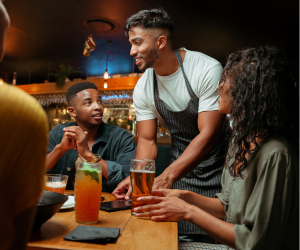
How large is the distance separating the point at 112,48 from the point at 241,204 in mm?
5104

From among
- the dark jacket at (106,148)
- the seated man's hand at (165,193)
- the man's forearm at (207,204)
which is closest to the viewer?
the seated man's hand at (165,193)

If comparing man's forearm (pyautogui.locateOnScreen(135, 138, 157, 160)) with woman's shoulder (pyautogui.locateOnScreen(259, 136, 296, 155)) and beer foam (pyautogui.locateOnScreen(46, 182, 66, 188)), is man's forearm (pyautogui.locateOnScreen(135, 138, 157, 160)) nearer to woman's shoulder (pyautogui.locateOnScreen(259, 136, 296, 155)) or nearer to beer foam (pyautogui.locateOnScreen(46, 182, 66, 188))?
beer foam (pyautogui.locateOnScreen(46, 182, 66, 188))

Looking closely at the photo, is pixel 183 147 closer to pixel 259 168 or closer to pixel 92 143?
pixel 92 143

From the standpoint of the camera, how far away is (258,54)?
3.43 ft

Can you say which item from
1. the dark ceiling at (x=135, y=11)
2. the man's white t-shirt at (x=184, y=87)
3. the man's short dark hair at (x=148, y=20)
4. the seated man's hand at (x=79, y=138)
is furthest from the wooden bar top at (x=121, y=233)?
the dark ceiling at (x=135, y=11)

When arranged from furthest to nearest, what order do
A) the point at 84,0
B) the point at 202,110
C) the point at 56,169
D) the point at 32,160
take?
the point at 84,0 < the point at 56,169 < the point at 202,110 < the point at 32,160

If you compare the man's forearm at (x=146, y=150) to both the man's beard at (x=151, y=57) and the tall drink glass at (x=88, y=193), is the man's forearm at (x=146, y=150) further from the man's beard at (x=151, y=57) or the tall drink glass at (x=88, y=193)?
the tall drink glass at (x=88, y=193)

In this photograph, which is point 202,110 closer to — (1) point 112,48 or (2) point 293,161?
(2) point 293,161

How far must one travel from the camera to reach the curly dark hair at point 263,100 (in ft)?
3.13

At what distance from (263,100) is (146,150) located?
102 cm

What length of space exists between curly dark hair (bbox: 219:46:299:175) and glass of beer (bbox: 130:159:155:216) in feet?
1.17

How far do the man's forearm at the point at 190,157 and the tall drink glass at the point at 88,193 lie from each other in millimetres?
574

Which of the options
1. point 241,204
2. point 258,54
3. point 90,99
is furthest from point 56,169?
point 258,54

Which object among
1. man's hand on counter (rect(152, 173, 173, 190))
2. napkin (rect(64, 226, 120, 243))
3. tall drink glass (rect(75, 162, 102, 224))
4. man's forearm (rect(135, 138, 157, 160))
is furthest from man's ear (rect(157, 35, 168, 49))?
napkin (rect(64, 226, 120, 243))
